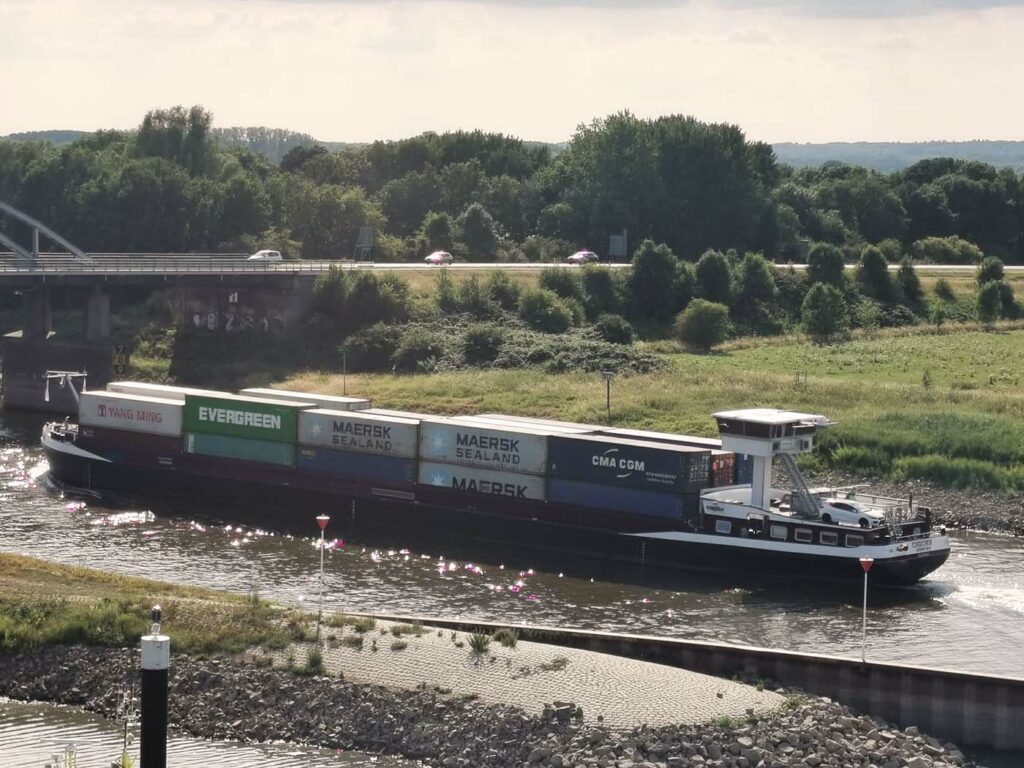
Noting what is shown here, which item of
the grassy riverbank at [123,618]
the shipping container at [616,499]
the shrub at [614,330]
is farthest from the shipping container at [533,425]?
the shrub at [614,330]

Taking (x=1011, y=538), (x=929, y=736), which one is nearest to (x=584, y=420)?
(x=1011, y=538)

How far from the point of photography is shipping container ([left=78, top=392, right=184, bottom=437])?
7912 centimetres

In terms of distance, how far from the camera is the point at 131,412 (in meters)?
80.6

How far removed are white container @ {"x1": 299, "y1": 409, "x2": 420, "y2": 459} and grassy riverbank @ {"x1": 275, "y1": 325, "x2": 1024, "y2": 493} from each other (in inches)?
735

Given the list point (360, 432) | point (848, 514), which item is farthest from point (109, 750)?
point (360, 432)

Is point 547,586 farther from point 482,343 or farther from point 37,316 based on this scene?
point 37,316

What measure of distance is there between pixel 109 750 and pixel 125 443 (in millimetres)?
41458

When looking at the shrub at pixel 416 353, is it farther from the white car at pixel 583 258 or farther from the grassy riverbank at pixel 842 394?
the white car at pixel 583 258

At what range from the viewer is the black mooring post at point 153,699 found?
29.2 meters

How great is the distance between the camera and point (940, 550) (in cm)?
5978

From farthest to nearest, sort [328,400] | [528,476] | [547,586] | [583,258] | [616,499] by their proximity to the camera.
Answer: [583,258], [328,400], [528,476], [616,499], [547,586]

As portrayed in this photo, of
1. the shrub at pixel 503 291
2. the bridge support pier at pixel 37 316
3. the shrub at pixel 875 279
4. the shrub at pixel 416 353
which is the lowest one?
the shrub at pixel 416 353

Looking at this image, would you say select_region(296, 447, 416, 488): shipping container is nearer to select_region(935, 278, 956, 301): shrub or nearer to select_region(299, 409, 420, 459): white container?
select_region(299, 409, 420, 459): white container

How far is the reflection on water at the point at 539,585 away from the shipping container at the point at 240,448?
2836 millimetres
